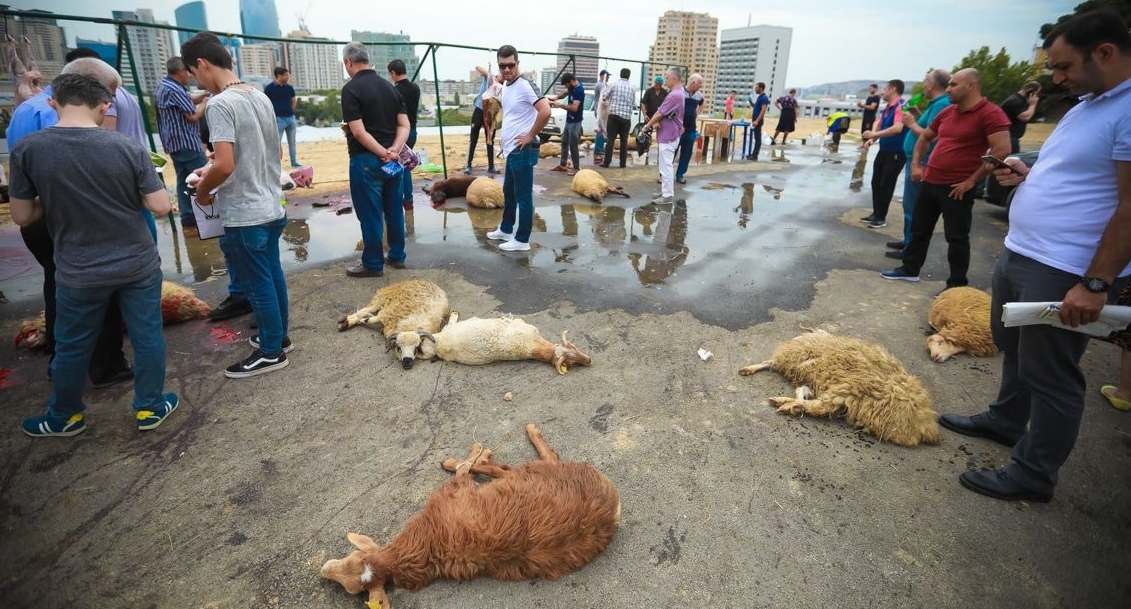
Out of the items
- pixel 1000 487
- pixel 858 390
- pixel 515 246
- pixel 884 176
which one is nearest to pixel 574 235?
pixel 515 246

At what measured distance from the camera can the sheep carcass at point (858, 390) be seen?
3.21 metres

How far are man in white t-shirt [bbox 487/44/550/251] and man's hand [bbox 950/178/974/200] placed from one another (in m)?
4.33

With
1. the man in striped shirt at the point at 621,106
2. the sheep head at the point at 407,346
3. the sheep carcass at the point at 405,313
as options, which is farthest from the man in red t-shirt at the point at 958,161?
the man in striped shirt at the point at 621,106

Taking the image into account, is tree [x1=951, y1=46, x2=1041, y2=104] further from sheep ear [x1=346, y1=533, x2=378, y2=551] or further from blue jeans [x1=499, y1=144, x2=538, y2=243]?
sheep ear [x1=346, y1=533, x2=378, y2=551]

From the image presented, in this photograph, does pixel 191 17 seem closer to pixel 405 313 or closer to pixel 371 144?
pixel 371 144

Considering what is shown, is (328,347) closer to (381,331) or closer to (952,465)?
(381,331)

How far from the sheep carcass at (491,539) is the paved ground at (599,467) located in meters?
0.11

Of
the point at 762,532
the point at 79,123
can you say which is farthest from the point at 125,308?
the point at 762,532

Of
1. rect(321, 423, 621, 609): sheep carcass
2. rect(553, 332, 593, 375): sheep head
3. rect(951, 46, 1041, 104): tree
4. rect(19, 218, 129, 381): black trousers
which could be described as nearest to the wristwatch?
rect(321, 423, 621, 609): sheep carcass

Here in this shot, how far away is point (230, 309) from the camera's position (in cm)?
471

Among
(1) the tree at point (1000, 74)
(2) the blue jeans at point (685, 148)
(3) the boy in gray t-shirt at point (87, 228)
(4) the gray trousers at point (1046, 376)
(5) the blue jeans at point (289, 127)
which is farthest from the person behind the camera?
(1) the tree at point (1000, 74)

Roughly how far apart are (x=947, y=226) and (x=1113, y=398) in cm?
227

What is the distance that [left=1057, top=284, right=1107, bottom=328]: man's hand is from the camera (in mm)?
2270

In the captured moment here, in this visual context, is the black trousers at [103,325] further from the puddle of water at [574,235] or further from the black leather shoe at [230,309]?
the black leather shoe at [230,309]
